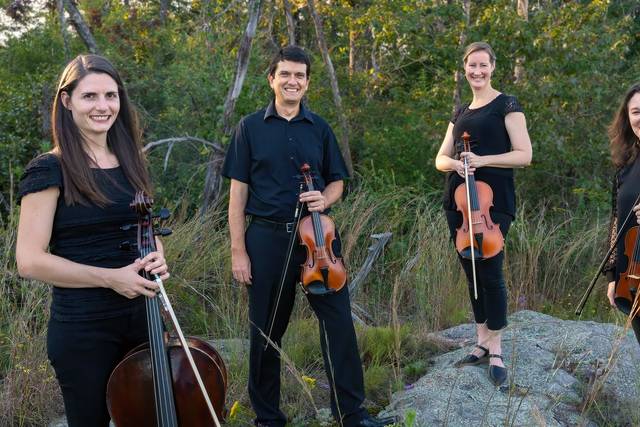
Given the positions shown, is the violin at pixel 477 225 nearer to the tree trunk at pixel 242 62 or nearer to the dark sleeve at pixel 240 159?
the dark sleeve at pixel 240 159

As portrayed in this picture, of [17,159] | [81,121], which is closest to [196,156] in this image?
[17,159]

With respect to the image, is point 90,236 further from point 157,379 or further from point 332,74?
point 332,74

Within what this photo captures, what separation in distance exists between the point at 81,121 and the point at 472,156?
203 centimetres

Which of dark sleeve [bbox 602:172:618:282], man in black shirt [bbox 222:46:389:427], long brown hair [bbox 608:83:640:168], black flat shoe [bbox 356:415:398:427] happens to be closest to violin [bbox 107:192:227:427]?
man in black shirt [bbox 222:46:389:427]

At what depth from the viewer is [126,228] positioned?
235 centimetres

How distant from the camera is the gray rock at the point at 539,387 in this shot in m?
3.46

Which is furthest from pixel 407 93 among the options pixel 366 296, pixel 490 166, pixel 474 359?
pixel 474 359

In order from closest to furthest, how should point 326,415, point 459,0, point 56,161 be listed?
point 56,161, point 326,415, point 459,0

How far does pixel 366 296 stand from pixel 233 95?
2457 millimetres

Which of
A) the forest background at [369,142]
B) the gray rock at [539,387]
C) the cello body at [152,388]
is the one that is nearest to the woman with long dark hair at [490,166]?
the gray rock at [539,387]

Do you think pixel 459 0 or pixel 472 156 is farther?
pixel 459 0

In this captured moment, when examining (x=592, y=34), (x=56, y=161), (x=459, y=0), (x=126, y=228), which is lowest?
(x=126, y=228)

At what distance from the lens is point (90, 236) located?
2.36m

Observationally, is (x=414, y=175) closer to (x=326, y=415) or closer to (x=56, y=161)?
(x=326, y=415)
